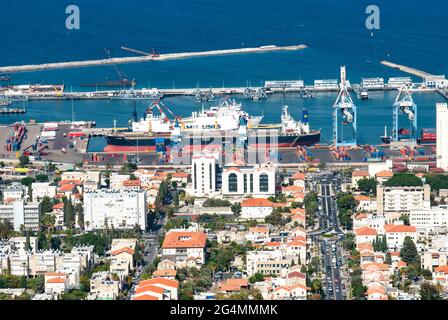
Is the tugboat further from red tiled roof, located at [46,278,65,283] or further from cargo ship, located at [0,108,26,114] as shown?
red tiled roof, located at [46,278,65,283]

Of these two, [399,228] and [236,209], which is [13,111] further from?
[399,228]

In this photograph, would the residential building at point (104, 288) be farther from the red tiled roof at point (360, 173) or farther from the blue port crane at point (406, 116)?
the blue port crane at point (406, 116)

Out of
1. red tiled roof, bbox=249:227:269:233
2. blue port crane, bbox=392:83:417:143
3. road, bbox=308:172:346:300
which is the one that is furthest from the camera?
blue port crane, bbox=392:83:417:143

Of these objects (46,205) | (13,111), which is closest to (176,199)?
(46,205)

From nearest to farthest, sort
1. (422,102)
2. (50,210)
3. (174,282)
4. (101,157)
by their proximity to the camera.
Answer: (174,282), (50,210), (101,157), (422,102)

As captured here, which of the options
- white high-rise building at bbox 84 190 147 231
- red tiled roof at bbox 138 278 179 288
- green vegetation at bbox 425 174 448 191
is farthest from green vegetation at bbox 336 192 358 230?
red tiled roof at bbox 138 278 179 288
